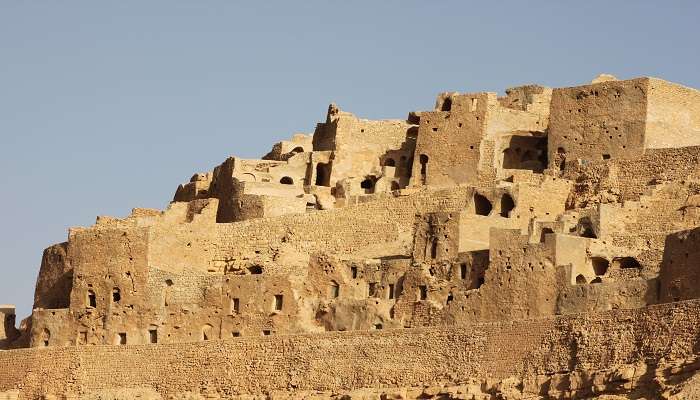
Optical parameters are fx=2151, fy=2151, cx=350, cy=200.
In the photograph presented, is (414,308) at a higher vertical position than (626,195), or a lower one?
lower

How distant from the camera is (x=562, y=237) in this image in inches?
2140

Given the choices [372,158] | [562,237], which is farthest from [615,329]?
[372,158]

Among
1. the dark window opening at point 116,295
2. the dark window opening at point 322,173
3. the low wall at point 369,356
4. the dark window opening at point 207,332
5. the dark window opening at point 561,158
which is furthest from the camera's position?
the dark window opening at point 322,173

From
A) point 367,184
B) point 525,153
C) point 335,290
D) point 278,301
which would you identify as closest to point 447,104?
point 525,153

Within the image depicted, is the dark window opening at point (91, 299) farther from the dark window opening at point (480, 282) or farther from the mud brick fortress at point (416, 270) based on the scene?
the dark window opening at point (480, 282)

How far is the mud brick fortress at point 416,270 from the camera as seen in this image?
51406 mm

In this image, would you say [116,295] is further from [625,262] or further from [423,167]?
[625,262]

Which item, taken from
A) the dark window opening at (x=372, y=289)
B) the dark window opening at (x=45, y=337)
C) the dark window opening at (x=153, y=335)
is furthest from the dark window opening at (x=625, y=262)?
the dark window opening at (x=45, y=337)

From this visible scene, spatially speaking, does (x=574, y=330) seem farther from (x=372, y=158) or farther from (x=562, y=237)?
(x=372, y=158)

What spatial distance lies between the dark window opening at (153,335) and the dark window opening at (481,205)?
967 cm

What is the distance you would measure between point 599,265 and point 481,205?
6.58 meters

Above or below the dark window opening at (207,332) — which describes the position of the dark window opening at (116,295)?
above

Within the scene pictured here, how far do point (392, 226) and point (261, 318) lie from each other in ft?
18.3

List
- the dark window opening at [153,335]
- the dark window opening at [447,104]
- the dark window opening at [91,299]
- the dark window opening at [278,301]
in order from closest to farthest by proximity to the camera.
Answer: the dark window opening at [278,301] < the dark window opening at [153,335] < the dark window opening at [91,299] < the dark window opening at [447,104]
